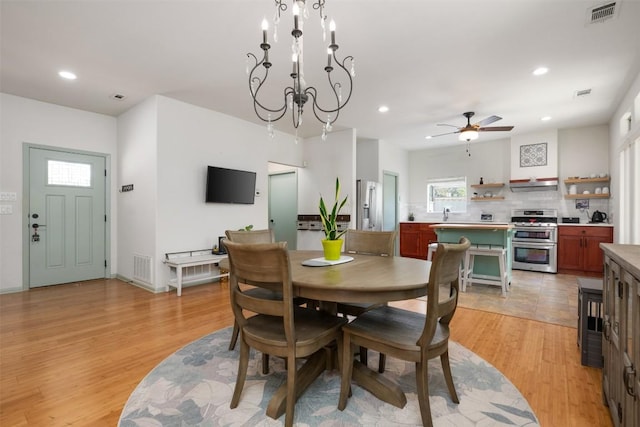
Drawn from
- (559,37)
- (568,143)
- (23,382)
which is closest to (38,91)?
(23,382)

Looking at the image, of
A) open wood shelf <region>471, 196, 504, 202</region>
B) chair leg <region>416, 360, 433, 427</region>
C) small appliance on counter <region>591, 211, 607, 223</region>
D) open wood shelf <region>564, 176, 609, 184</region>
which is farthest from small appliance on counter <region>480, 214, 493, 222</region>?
chair leg <region>416, 360, 433, 427</region>

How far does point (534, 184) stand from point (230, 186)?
5.87 m

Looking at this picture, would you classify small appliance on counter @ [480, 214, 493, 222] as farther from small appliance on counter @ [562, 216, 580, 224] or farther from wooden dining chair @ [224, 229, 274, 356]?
wooden dining chair @ [224, 229, 274, 356]

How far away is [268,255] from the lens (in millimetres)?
1437

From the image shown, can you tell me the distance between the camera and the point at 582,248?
526 cm

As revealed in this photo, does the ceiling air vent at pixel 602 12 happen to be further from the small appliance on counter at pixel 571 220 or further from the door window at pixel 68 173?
the door window at pixel 68 173

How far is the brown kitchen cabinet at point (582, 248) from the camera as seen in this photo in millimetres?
5094

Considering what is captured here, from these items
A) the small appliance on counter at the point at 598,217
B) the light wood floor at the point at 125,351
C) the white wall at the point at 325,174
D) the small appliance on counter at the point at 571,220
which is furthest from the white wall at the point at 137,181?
the small appliance on counter at the point at 598,217

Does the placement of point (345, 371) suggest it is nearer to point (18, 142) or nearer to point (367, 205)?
point (367, 205)

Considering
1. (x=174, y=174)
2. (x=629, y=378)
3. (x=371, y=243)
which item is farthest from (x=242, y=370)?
(x=174, y=174)

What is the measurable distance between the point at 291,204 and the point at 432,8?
483 cm

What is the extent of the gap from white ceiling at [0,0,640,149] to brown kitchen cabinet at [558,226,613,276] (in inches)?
80.7

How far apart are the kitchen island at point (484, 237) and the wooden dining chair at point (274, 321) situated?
124 inches

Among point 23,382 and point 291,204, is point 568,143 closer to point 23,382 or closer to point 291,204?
point 291,204
